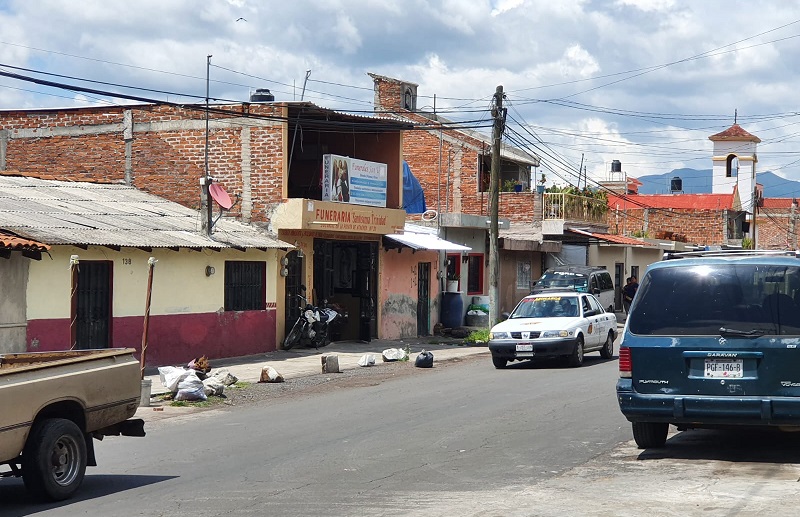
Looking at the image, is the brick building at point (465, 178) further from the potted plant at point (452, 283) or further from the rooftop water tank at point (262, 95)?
the rooftop water tank at point (262, 95)

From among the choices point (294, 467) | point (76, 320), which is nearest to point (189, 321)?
point (76, 320)

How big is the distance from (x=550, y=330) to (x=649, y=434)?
1074 centimetres

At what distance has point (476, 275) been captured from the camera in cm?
3822

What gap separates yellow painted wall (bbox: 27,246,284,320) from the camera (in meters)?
19.2

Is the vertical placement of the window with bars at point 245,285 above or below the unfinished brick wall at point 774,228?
below

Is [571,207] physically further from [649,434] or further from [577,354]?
[649,434]

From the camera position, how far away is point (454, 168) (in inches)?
1738

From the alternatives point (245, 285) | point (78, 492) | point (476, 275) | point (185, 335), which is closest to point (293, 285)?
point (245, 285)

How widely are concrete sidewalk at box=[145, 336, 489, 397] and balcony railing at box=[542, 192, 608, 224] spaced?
12.2 meters

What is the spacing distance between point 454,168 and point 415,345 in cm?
1593

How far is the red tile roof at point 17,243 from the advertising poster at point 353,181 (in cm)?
1033

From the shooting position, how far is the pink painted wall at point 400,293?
100ft

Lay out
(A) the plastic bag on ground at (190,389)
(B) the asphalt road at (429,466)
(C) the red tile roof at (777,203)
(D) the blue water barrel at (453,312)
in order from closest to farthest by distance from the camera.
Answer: (B) the asphalt road at (429,466) < (A) the plastic bag on ground at (190,389) < (D) the blue water barrel at (453,312) < (C) the red tile roof at (777,203)

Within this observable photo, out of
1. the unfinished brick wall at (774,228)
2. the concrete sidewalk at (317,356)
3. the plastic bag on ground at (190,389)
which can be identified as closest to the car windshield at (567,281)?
the concrete sidewalk at (317,356)
